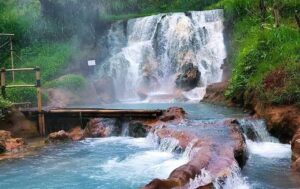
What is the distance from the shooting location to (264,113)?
1512 cm

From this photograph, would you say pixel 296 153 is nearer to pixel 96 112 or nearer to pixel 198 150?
pixel 198 150

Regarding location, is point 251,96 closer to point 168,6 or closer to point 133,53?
point 133,53

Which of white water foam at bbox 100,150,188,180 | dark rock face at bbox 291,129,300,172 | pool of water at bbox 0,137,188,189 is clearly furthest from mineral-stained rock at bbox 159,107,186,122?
dark rock face at bbox 291,129,300,172

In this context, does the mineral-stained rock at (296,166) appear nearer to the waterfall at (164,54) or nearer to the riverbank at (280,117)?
the riverbank at (280,117)

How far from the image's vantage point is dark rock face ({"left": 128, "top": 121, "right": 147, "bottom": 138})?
1541 centimetres

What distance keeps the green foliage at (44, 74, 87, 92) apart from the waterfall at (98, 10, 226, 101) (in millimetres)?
2314

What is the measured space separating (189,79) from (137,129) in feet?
27.9

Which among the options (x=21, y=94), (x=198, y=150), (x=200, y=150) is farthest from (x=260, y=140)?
(x=21, y=94)

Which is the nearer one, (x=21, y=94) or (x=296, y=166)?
(x=296, y=166)

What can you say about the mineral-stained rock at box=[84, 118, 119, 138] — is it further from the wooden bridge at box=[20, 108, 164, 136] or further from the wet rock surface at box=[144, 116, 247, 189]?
the wet rock surface at box=[144, 116, 247, 189]

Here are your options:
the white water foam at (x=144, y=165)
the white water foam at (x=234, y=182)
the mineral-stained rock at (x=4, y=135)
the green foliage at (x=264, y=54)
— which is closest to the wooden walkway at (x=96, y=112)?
the mineral-stained rock at (x=4, y=135)

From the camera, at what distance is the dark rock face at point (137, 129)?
50.6 ft

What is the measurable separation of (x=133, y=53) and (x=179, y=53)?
9.01 ft

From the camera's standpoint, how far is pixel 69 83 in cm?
2380
